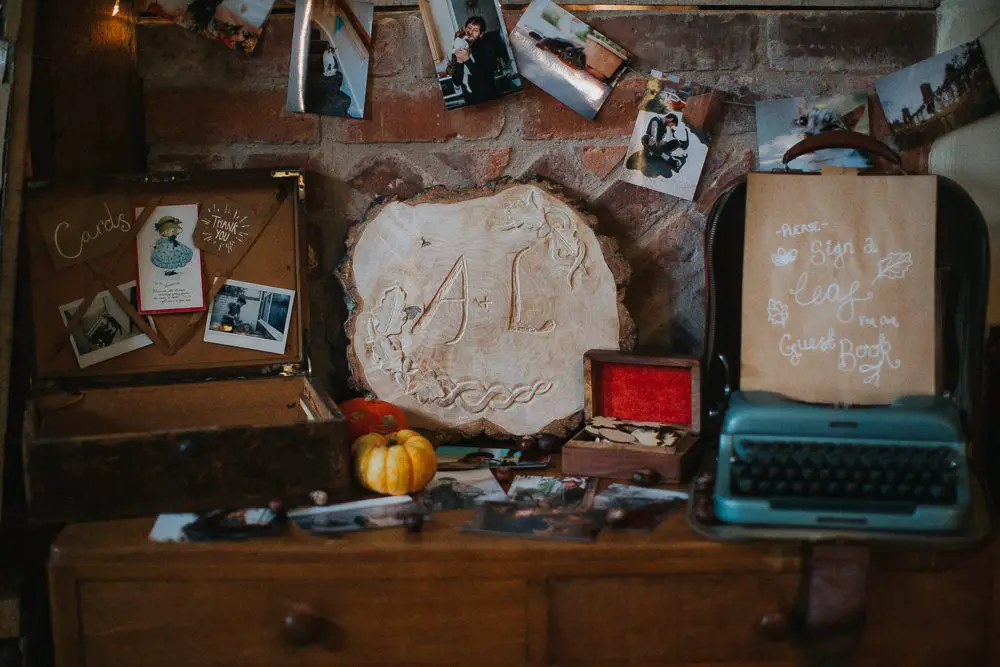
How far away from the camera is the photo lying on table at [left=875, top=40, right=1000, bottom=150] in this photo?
5.23ft

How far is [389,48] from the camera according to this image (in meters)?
1.65

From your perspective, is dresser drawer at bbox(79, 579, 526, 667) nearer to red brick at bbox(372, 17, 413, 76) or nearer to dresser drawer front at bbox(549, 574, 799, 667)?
dresser drawer front at bbox(549, 574, 799, 667)

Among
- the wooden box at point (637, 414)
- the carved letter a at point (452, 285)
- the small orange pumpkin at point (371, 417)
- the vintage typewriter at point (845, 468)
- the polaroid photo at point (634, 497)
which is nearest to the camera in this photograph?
the vintage typewriter at point (845, 468)

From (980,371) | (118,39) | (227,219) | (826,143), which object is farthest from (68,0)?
(980,371)

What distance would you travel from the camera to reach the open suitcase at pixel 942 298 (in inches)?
54.0

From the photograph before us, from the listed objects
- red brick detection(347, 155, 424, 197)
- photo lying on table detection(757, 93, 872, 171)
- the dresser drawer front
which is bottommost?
the dresser drawer front

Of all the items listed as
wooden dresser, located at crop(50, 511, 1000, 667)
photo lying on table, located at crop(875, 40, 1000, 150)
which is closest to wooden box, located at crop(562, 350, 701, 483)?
wooden dresser, located at crop(50, 511, 1000, 667)

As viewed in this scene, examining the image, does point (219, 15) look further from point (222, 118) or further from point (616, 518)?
point (616, 518)

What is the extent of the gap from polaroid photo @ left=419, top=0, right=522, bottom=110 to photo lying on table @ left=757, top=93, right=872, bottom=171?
51 centimetres

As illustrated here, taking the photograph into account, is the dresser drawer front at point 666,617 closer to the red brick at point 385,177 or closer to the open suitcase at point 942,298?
the open suitcase at point 942,298

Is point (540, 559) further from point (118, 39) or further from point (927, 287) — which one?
point (118, 39)

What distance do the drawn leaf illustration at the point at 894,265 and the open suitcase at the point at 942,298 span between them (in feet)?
0.25

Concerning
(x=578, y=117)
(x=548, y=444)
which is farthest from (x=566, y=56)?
(x=548, y=444)

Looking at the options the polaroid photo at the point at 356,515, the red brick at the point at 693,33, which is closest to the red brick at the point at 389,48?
the red brick at the point at 693,33
